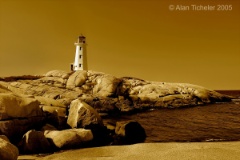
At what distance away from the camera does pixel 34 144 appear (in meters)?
12.4

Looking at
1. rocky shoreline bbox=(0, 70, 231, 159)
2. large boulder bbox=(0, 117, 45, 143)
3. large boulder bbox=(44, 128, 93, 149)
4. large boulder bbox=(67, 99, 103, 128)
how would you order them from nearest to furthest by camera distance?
large boulder bbox=(44, 128, 93, 149), rocky shoreline bbox=(0, 70, 231, 159), large boulder bbox=(0, 117, 45, 143), large boulder bbox=(67, 99, 103, 128)

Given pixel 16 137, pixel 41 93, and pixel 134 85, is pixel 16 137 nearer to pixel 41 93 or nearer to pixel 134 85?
pixel 41 93

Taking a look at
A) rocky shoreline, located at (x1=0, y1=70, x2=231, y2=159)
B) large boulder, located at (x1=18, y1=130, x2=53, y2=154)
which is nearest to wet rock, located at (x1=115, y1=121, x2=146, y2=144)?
rocky shoreline, located at (x1=0, y1=70, x2=231, y2=159)

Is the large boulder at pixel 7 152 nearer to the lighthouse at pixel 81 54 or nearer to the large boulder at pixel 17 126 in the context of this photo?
the large boulder at pixel 17 126

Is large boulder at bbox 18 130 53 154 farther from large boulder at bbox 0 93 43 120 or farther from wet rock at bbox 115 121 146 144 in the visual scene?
wet rock at bbox 115 121 146 144

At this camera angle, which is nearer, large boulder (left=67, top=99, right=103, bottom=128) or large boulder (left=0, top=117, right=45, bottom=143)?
large boulder (left=0, top=117, right=45, bottom=143)

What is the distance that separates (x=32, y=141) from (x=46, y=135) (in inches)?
49.9

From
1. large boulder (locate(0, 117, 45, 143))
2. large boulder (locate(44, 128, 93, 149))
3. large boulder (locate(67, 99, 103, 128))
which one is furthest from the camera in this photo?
large boulder (locate(67, 99, 103, 128))

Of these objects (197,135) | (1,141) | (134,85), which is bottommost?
(197,135)

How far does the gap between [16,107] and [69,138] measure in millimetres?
3408

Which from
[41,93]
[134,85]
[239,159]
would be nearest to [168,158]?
[239,159]

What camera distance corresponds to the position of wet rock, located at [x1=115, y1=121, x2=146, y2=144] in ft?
51.1

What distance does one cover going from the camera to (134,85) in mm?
47781

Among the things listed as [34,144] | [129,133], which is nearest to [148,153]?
[129,133]
